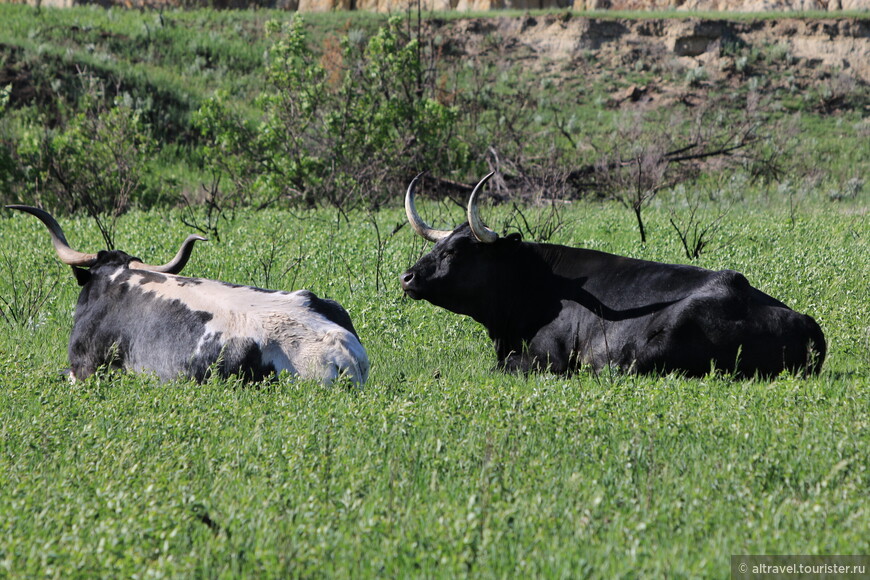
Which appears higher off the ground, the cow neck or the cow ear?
the cow ear

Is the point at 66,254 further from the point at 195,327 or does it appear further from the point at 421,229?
the point at 421,229

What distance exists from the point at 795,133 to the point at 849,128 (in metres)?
3.46

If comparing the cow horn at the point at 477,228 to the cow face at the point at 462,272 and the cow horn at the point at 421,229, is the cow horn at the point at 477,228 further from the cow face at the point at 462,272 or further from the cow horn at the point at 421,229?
the cow horn at the point at 421,229

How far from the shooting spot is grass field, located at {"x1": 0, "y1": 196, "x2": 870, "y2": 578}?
12.0ft

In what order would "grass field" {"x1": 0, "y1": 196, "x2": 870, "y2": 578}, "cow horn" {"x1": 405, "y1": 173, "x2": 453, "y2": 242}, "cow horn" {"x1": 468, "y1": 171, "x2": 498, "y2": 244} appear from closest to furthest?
"grass field" {"x1": 0, "y1": 196, "x2": 870, "y2": 578} < "cow horn" {"x1": 468, "y1": 171, "x2": 498, "y2": 244} < "cow horn" {"x1": 405, "y1": 173, "x2": 453, "y2": 242}

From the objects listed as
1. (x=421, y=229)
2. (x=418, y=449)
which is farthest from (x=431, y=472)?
(x=421, y=229)

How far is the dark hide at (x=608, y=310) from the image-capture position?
6.97 metres

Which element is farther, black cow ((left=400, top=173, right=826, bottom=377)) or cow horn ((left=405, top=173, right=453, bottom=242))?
cow horn ((left=405, top=173, right=453, bottom=242))

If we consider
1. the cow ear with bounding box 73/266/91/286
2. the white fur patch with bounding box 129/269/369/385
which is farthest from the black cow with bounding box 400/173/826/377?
the cow ear with bounding box 73/266/91/286

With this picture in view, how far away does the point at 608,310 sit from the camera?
7.71 m

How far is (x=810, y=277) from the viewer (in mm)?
10000

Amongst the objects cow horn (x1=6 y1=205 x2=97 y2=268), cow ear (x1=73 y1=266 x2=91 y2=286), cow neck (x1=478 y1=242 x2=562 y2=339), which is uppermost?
cow horn (x1=6 y1=205 x2=97 y2=268)

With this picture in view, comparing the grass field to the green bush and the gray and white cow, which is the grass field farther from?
the green bush

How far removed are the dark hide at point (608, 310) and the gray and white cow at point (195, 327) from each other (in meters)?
1.58
